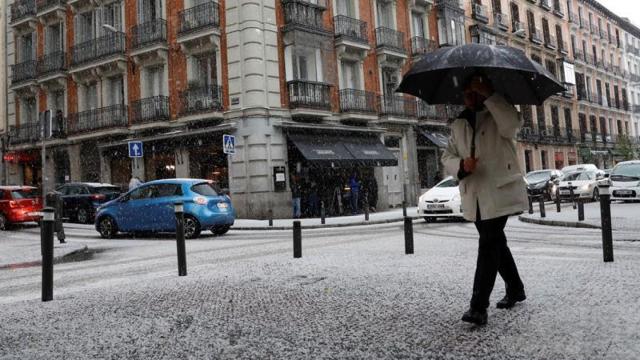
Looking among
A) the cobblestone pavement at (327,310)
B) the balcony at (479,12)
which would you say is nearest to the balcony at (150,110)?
the cobblestone pavement at (327,310)

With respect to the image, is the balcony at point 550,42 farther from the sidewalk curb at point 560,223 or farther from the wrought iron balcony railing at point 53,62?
the wrought iron balcony railing at point 53,62

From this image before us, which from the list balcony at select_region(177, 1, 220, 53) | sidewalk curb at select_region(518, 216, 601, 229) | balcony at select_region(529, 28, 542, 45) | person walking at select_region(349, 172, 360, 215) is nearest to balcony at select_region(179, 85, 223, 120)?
balcony at select_region(177, 1, 220, 53)

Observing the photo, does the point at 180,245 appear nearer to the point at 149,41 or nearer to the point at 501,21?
the point at 149,41

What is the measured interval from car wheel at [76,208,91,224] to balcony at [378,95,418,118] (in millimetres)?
12996

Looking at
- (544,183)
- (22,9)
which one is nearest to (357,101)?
(544,183)

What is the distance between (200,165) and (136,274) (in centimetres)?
1541

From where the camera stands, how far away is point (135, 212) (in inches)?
551

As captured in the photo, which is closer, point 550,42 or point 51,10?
point 51,10

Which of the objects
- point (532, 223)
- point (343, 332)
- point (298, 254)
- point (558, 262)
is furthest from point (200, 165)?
point (343, 332)

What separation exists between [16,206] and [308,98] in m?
10.9

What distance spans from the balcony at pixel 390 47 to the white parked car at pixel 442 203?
10270 mm

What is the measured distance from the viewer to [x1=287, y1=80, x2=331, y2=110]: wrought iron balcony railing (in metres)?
20.9

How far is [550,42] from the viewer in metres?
40.6

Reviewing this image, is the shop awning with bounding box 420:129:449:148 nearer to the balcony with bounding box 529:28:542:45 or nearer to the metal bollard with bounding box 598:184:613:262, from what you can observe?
the balcony with bounding box 529:28:542:45
